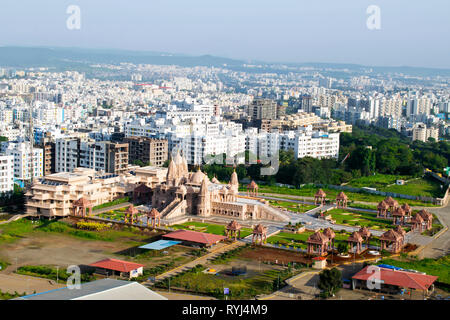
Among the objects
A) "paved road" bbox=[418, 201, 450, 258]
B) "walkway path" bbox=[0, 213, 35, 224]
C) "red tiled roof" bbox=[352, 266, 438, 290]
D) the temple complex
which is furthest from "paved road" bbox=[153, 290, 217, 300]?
"walkway path" bbox=[0, 213, 35, 224]

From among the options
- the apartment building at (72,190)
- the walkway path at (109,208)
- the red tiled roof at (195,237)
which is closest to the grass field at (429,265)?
the red tiled roof at (195,237)

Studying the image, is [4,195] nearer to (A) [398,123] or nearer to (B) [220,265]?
(B) [220,265]

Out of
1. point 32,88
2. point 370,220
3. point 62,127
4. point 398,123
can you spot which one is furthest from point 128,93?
point 370,220

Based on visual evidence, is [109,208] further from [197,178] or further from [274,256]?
[274,256]

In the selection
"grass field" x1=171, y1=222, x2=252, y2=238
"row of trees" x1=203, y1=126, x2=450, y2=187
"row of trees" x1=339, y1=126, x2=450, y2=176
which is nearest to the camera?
"grass field" x1=171, y1=222, x2=252, y2=238

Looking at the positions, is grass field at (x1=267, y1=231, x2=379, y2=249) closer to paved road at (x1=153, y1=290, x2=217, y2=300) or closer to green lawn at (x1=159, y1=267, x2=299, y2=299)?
green lawn at (x1=159, y1=267, x2=299, y2=299)

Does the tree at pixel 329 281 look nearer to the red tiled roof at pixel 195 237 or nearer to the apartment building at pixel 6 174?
the red tiled roof at pixel 195 237
